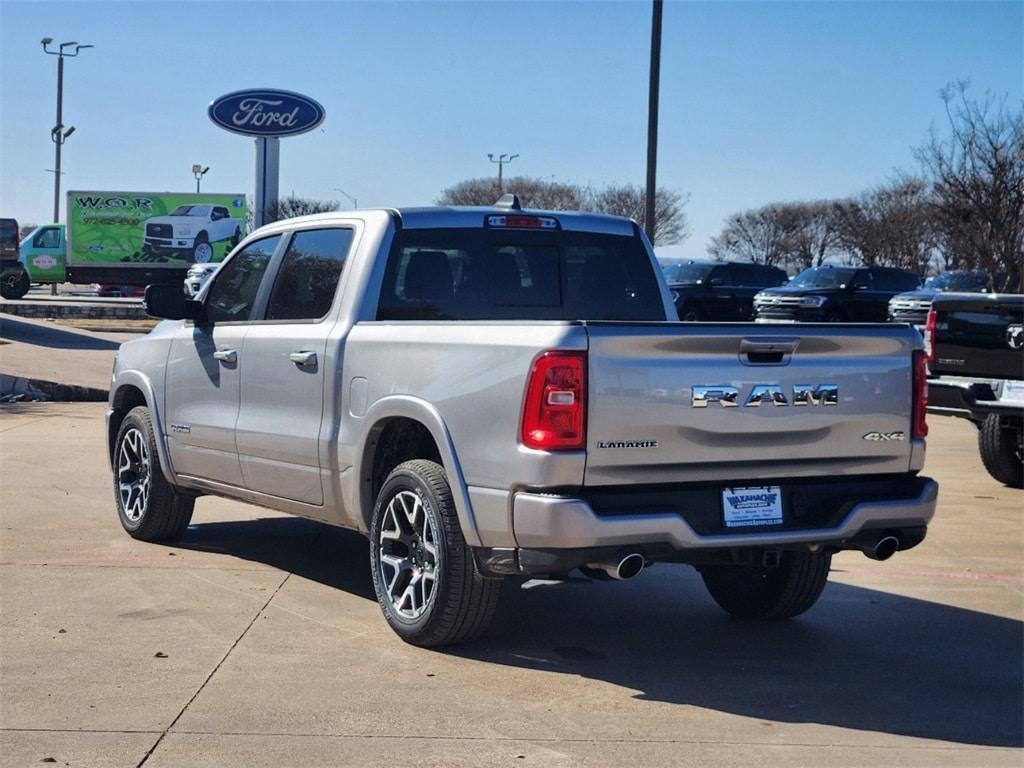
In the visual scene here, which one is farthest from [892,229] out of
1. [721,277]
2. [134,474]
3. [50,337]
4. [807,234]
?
[134,474]

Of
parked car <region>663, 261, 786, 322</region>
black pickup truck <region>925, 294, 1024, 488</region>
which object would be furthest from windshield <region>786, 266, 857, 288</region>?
black pickup truck <region>925, 294, 1024, 488</region>

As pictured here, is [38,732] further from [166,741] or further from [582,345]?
[582,345]

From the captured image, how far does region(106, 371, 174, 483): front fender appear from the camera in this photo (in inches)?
313

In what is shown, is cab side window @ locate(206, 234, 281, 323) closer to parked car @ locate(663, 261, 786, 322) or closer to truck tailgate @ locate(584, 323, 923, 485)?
truck tailgate @ locate(584, 323, 923, 485)

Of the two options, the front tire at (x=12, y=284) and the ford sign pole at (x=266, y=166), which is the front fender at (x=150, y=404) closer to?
the ford sign pole at (x=266, y=166)

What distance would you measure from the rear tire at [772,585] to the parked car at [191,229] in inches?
1596

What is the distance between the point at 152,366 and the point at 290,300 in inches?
58.8

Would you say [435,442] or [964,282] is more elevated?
[964,282]

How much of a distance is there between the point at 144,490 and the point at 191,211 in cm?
3940

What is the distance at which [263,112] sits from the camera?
3372 cm

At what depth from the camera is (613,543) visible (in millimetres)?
5215

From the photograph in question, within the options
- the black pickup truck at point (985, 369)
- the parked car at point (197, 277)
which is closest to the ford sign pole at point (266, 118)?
the parked car at point (197, 277)

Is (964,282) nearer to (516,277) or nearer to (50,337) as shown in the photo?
(50,337)

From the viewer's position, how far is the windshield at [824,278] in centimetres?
3161
